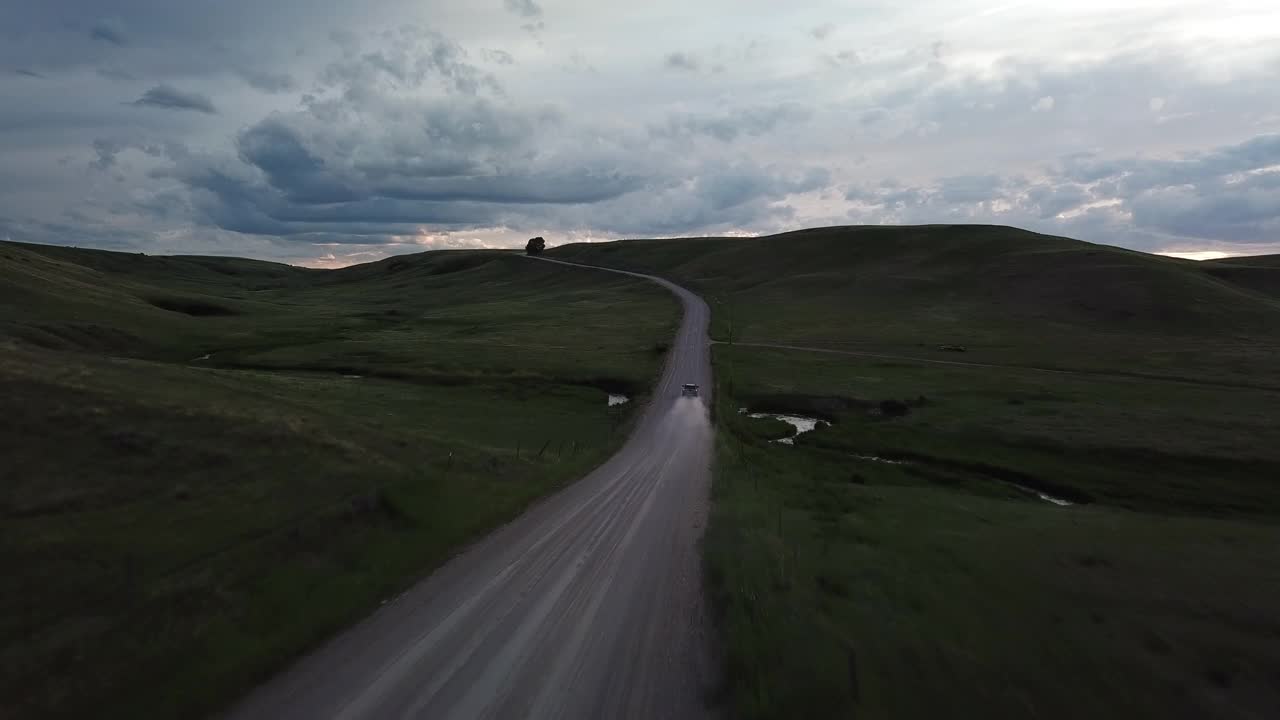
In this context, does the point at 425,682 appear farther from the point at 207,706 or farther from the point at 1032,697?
the point at 1032,697

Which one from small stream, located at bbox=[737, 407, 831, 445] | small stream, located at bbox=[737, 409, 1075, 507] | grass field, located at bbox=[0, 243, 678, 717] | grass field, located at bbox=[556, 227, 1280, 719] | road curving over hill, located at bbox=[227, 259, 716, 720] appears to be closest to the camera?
road curving over hill, located at bbox=[227, 259, 716, 720]

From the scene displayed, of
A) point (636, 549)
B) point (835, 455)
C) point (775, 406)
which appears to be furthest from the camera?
point (775, 406)

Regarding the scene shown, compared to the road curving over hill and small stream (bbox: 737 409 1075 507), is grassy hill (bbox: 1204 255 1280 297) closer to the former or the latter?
small stream (bbox: 737 409 1075 507)

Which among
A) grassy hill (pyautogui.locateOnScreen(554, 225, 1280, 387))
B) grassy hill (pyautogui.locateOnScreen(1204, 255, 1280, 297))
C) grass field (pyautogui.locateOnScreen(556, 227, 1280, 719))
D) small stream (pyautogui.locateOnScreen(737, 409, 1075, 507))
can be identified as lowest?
small stream (pyautogui.locateOnScreen(737, 409, 1075, 507))

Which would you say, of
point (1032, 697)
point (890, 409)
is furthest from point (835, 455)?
point (1032, 697)

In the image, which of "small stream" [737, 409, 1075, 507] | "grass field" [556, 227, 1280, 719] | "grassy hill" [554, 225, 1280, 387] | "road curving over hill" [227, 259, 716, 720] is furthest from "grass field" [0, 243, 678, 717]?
"grassy hill" [554, 225, 1280, 387]

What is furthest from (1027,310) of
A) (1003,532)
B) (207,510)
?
(207,510)

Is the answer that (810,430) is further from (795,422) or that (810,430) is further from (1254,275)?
(1254,275)
